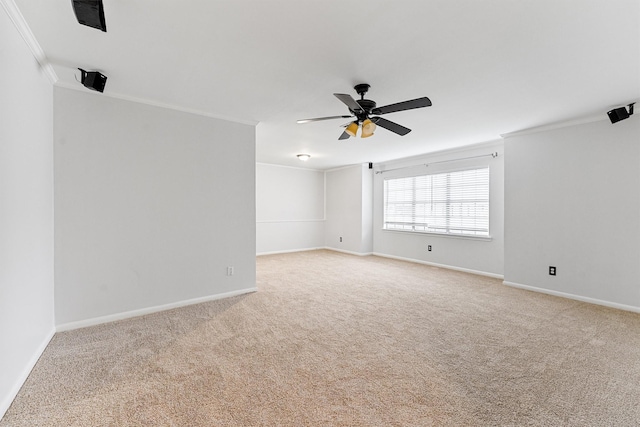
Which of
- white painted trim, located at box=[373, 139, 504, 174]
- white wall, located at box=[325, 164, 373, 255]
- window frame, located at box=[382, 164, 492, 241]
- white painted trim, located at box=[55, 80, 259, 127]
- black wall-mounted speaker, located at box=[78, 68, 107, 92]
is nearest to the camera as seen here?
black wall-mounted speaker, located at box=[78, 68, 107, 92]

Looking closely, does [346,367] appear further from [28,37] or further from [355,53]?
[28,37]

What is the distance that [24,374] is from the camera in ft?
6.78

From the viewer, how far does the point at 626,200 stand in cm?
353

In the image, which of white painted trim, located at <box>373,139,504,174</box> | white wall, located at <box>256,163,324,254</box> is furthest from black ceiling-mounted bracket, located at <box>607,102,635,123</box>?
white wall, located at <box>256,163,324,254</box>

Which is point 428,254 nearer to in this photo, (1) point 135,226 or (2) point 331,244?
Result: (2) point 331,244

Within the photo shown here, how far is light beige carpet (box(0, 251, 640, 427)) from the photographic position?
5.79ft

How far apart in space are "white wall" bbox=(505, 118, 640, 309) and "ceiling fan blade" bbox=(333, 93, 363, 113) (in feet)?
10.5

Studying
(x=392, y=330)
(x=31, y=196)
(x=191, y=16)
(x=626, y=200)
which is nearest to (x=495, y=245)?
(x=626, y=200)

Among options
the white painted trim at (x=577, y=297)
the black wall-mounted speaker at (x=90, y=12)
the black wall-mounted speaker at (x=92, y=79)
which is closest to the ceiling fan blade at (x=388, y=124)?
the black wall-mounted speaker at (x=90, y=12)

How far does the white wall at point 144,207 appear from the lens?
291 cm

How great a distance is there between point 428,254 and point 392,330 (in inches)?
144

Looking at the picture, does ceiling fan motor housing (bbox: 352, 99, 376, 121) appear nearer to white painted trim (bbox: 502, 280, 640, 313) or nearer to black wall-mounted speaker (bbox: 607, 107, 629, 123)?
black wall-mounted speaker (bbox: 607, 107, 629, 123)

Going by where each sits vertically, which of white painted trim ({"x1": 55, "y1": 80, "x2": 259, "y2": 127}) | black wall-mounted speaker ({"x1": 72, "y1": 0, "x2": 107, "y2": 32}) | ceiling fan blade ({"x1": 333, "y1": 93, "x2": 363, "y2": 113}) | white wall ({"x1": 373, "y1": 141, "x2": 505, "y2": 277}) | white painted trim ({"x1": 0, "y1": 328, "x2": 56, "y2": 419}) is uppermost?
white painted trim ({"x1": 55, "y1": 80, "x2": 259, "y2": 127})

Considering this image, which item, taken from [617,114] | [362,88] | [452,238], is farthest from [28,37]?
[452,238]
